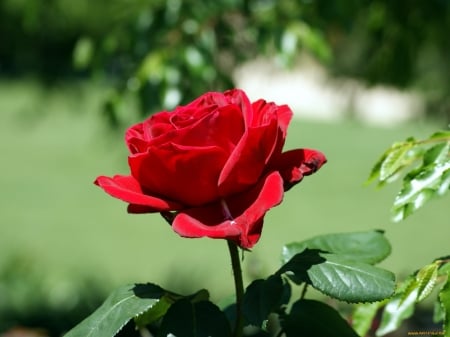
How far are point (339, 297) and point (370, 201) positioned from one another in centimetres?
925

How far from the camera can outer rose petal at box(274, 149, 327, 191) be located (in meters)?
1.02

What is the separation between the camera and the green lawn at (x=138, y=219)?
7.16 m

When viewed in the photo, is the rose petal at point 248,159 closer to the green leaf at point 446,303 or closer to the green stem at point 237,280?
the green stem at point 237,280

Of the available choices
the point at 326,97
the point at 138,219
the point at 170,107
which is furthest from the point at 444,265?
the point at 326,97

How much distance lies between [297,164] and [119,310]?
0.84 ft

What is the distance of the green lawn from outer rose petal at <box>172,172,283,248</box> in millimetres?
1744

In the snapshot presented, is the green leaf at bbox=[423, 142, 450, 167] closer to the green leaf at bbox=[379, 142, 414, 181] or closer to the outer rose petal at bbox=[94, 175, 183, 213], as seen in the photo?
the green leaf at bbox=[379, 142, 414, 181]

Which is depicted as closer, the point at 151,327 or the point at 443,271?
the point at 443,271

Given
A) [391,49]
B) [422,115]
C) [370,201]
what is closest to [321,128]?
[422,115]

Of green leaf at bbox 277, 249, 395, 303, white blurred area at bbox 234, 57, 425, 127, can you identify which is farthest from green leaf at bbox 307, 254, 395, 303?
white blurred area at bbox 234, 57, 425, 127

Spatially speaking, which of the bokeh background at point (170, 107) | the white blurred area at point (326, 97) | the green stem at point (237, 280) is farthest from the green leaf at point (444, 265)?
the white blurred area at point (326, 97)

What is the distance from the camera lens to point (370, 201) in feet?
33.3

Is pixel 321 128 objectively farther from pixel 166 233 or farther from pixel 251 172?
pixel 251 172

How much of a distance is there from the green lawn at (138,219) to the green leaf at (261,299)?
65.4 inches
